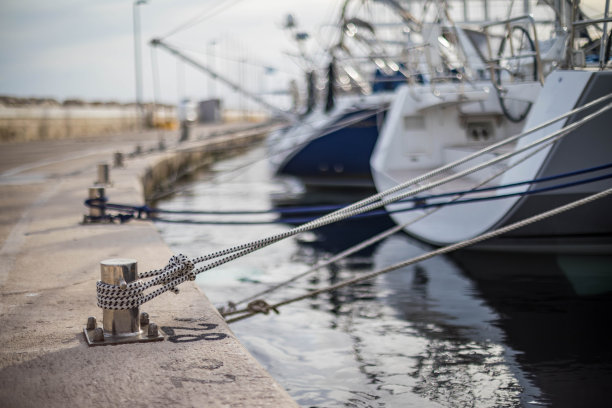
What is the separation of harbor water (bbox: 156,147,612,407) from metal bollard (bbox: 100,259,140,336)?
127cm

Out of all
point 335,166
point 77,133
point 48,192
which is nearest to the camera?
point 48,192

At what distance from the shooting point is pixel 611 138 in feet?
21.6

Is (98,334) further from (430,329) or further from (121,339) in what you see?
(430,329)

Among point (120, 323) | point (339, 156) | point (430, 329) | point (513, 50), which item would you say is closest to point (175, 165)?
point (339, 156)

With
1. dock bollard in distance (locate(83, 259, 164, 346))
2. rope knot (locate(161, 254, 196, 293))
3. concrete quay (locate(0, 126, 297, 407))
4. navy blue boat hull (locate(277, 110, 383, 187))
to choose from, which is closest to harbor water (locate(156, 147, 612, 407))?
concrete quay (locate(0, 126, 297, 407))

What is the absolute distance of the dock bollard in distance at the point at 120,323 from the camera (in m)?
3.52

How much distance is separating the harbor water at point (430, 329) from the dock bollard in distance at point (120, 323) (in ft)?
4.02

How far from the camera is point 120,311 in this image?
11.6 feet

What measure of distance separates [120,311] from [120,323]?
74mm

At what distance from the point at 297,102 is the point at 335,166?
19.1ft

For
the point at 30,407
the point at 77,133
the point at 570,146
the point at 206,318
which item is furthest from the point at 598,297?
the point at 77,133

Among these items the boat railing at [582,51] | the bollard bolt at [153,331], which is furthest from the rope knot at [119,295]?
the boat railing at [582,51]

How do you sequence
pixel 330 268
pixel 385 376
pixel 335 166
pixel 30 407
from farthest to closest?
pixel 335 166
pixel 330 268
pixel 385 376
pixel 30 407

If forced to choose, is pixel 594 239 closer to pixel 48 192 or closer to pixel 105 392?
pixel 105 392
